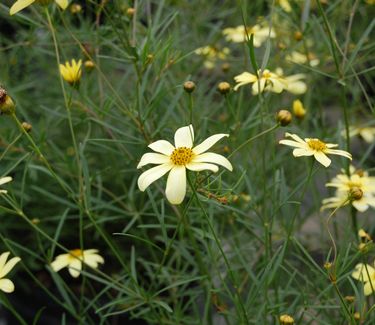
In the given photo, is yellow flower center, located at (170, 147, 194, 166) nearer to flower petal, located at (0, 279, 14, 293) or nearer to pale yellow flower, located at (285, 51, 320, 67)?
flower petal, located at (0, 279, 14, 293)

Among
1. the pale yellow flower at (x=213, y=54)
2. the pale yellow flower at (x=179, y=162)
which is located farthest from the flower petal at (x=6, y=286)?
the pale yellow flower at (x=213, y=54)

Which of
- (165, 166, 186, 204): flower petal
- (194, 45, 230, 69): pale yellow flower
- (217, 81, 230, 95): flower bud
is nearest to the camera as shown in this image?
(165, 166, 186, 204): flower petal

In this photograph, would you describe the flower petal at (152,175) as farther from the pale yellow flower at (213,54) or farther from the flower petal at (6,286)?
the pale yellow flower at (213,54)

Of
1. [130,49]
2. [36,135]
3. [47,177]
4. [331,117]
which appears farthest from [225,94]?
[331,117]

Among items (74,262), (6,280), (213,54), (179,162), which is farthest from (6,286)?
(213,54)

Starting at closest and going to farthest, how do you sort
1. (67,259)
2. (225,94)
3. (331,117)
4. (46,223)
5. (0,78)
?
(225,94), (67,259), (0,78), (46,223), (331,117)

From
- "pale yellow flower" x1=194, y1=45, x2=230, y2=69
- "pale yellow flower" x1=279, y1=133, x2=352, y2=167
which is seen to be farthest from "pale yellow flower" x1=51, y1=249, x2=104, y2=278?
"pale yellow flower" x1=194, y1=45, x2=230, y2=69

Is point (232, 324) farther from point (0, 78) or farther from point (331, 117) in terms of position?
point (331, 117)
